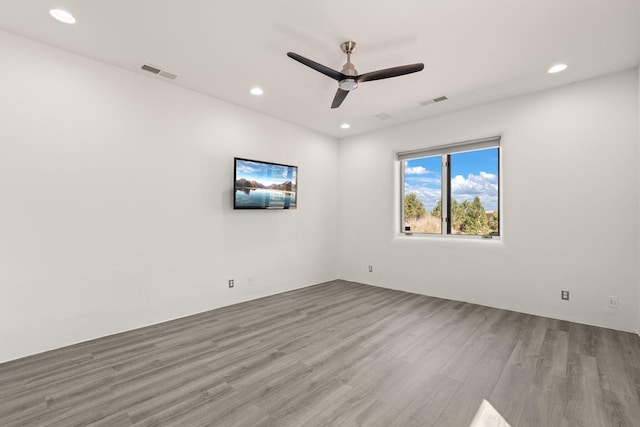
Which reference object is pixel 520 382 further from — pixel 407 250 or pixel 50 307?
pixel 50 307

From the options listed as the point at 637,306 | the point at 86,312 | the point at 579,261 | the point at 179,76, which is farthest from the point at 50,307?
the point at 637,306

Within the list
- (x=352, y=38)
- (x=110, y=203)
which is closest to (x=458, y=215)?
(x=352, y=38)

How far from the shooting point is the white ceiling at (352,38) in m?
2.29

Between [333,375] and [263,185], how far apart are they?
285 centimetres

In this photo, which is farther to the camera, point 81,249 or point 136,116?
point 136,116

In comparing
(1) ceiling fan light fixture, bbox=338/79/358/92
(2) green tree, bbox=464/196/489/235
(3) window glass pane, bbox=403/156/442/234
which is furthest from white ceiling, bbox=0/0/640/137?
(2) green tree, bbox=464/196/489/235

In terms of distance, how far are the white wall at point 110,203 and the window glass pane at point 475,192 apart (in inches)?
119

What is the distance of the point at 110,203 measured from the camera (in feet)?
10.3

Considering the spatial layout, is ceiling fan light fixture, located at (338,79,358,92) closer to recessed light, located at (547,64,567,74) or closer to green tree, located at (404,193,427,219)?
recessed light, located at (547,64,567,74)

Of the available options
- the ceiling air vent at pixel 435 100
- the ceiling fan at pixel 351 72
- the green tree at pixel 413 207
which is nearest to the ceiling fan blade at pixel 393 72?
the ceiling fan at pixel 351 72

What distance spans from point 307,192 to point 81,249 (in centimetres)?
330

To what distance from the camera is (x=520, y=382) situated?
2.23 meters

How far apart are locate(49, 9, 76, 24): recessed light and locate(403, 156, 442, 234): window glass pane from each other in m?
4.63

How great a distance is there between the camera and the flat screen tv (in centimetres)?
414
